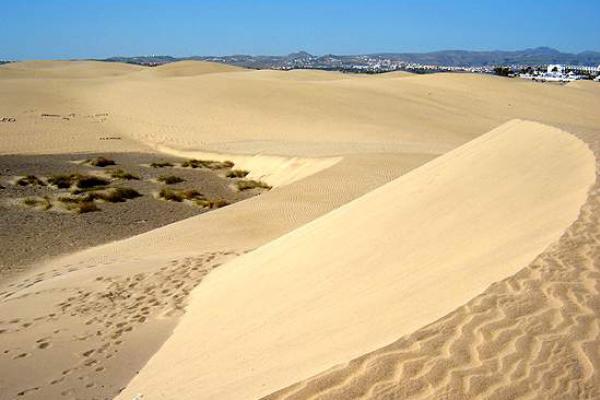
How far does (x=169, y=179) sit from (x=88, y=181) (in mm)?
2506

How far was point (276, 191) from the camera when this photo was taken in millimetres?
15734

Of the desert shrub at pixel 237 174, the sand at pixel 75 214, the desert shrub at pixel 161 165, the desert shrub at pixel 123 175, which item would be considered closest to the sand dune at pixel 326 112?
the desert shrub at pixel 237 174

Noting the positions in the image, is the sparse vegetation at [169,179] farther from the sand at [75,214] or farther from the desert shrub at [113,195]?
the desert shrub at [113,195]

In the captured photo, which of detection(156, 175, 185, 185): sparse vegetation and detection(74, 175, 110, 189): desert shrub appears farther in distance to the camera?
detection(156, 175, 185, 185): sparse vegetation

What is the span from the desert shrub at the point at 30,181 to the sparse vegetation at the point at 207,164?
17.7 feet

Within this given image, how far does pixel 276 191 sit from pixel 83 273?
643cm

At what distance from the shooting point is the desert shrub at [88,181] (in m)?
18.8

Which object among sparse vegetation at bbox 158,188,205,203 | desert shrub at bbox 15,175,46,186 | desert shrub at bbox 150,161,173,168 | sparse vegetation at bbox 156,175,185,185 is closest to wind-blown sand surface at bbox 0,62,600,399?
sparse vegetation at bbox 158,188,205,203

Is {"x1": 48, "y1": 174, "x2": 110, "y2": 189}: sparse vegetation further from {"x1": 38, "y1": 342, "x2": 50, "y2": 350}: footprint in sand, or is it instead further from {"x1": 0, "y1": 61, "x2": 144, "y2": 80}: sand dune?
{"x1": 0, "y1": 61, "x2": 144, "y2": 80}: sand dune

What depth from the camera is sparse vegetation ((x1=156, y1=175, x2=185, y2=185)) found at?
19.8 metres

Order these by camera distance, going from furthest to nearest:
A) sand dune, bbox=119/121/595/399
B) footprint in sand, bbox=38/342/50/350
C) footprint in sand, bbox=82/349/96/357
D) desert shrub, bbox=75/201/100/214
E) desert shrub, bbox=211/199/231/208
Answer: desert shrub, bbox=211/199/231/208
desert shrub, bbox=75/201/100/214
footprint in sand, bbox=38/342/50/350
footprint in sand, bbox=82/349/96/357
sand dune, bbox=119/121/595/399

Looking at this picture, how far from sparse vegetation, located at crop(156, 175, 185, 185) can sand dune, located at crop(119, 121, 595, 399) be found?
10.5m

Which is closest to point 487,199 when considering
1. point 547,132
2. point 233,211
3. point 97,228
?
point 547,132

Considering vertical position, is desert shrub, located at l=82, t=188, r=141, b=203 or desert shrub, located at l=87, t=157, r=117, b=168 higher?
desert shrub, located at l=87, t=157, r=117, b=168
